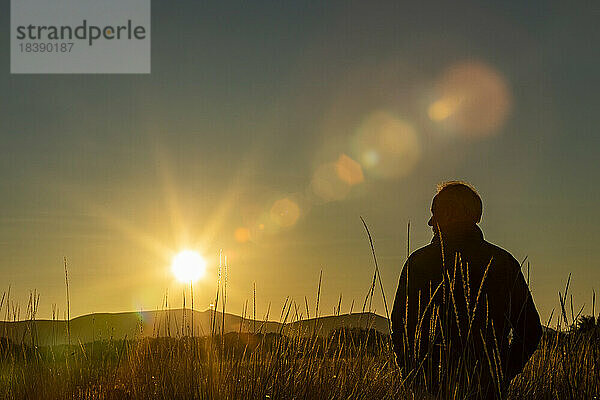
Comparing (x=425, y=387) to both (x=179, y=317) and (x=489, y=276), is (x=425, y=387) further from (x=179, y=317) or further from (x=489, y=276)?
(x=179, y=317)

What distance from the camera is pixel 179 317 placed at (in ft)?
15.3

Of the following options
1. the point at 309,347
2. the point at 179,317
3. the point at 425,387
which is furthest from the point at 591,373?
the point at 179,317

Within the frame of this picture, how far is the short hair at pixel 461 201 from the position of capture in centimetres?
358

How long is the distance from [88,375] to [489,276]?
2733 mm

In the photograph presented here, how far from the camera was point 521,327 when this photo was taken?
11.1ft

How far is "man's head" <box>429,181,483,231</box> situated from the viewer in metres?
3.58

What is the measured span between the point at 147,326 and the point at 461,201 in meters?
2.52

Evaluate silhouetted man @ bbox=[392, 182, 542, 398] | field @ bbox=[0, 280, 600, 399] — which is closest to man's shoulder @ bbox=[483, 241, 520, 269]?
silhouetted man @ bbox=[392, 182, 542, 398]

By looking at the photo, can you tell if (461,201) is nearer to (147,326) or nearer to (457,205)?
(457,205)

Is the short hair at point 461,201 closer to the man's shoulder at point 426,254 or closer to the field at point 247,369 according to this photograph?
the man's shoulder at point 426,254

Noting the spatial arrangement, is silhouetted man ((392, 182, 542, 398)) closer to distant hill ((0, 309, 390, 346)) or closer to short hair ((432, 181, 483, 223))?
short hair ((432, 181, 483, 223))

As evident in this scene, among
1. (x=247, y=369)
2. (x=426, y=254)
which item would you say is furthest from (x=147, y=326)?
(x=426, y=254)

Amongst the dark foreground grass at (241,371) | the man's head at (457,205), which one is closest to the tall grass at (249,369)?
the dark foreground grass at (241,371)

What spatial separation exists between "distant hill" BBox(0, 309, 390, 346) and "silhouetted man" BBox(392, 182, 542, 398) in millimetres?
421
